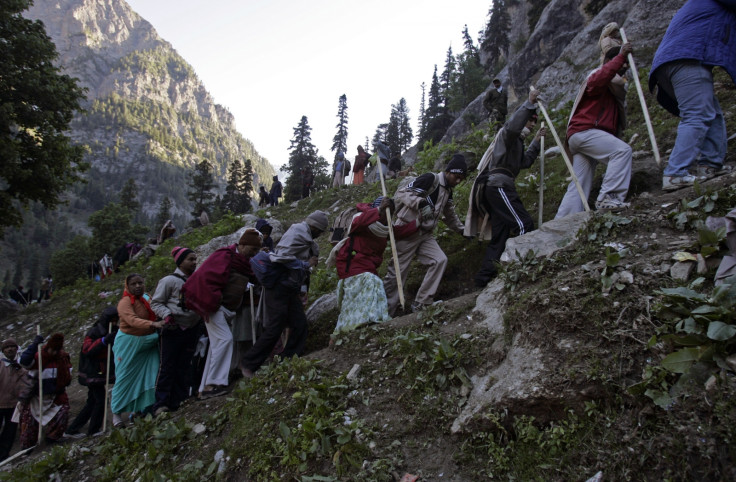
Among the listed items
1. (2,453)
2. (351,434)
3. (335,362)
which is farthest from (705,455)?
(2,453)

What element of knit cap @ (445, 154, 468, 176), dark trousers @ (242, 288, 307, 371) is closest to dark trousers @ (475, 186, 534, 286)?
knit cap @ (445, 154, 468, 176)

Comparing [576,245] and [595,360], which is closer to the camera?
[595,360]

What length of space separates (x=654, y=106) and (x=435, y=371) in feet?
27.5

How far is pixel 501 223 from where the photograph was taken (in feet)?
18.3

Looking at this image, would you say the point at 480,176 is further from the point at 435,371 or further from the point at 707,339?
the point at 707,339

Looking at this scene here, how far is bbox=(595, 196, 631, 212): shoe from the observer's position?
450cm

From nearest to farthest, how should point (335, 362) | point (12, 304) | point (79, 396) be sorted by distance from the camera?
point (335, 362)
point (79, 396)
point (12, 304)

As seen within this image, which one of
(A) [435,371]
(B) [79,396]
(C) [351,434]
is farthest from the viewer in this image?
(B) [79,396]

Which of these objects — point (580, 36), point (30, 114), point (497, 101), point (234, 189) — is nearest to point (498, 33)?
point (234, 189)

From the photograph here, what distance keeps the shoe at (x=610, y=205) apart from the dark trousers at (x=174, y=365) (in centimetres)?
551

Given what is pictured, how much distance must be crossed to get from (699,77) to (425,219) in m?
3.53

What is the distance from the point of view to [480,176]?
591 centimetres

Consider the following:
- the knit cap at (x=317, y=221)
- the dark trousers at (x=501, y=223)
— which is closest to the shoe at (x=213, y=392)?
the knit cap at (x=317, y=221)

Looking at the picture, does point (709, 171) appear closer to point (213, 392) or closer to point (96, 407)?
point (213, 392)
